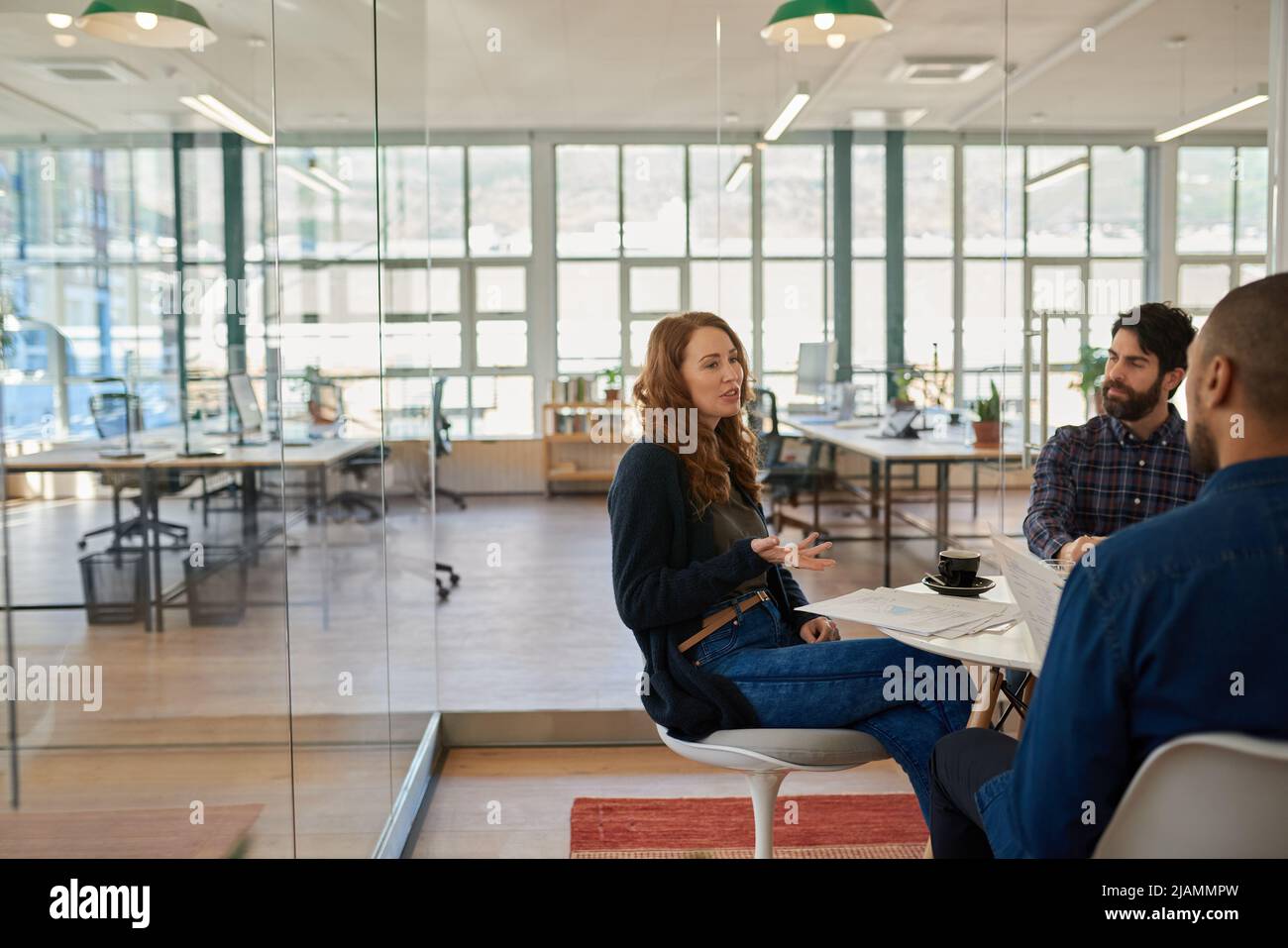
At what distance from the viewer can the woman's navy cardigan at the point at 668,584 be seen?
2.25 meters

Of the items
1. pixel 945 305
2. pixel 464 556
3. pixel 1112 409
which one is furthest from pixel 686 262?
pixel 1112 409

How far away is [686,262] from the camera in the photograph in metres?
10.4

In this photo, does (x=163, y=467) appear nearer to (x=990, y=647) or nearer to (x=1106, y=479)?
(x=990, y=647)

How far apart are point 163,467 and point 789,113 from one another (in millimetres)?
2882

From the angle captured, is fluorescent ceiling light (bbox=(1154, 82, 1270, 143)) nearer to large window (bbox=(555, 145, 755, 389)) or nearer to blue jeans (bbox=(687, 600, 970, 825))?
blue jeans (bbox=(687, 600, 970, 825))

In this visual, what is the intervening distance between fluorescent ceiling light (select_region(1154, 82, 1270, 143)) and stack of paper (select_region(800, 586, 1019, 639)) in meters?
2.49

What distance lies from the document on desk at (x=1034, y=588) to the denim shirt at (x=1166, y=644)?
423mm

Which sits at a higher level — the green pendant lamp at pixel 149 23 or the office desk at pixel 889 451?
the green pendant lamp at pixel 149 23

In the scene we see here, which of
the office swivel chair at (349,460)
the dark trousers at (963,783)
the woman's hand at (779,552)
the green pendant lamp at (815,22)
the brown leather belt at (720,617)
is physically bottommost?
the dark trousers at (963,783)

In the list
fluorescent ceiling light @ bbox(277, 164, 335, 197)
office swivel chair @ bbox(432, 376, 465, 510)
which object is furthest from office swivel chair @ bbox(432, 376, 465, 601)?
fluorescent ceiling light @ bbox(277, 164, 335, 197)

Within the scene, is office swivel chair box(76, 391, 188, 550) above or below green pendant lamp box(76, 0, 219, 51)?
below

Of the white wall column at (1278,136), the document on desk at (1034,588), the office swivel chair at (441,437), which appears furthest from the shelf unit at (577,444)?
the document on desk at (1034,588)

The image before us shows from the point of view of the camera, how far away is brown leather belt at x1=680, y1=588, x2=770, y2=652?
2.32m

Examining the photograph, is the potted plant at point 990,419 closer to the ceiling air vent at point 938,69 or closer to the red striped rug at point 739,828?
the ceiling air vent at point 938,69
